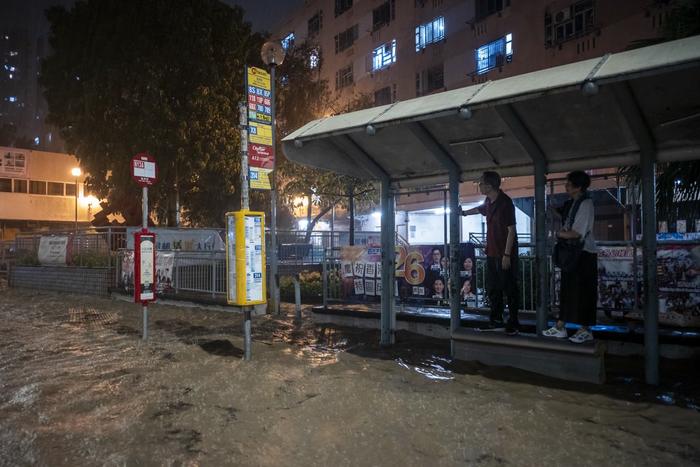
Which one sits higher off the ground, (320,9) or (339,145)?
(320,9)

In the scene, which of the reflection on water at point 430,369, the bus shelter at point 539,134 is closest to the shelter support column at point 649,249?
the bus shelter at point 539,134

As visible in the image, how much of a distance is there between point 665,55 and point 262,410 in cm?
467

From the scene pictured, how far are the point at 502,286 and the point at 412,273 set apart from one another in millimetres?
3299

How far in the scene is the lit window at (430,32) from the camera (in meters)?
27.8

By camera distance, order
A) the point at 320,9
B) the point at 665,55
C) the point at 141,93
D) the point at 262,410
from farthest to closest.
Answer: the point at 320,9 < the point at 141,93 < the point at 262,410 < the point at 665,55

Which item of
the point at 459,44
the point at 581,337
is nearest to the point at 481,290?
the point at 581,337

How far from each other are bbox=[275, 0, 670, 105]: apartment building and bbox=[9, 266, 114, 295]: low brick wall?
1673cm

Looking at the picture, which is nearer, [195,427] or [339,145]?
[195,427]

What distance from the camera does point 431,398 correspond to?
192 inches

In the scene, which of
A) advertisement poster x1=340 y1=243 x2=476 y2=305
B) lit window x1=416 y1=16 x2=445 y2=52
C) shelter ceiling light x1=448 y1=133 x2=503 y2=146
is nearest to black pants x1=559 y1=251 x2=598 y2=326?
shelter ceiling light x1=448 y1=133 x2=503 y2=146

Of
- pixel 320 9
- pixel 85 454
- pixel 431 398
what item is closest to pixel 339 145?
pixel 431 398

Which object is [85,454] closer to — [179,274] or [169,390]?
[169,390]

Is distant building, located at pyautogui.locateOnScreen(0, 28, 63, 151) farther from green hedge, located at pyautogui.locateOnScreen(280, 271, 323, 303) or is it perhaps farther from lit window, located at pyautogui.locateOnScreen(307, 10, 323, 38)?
green hedge, located at pyautogui.locateOnScreen(280, 271, 323, 303)

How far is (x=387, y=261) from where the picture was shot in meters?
7.28
